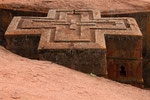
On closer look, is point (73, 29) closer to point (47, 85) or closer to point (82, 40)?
point (82, 40)

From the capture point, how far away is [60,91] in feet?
11.2

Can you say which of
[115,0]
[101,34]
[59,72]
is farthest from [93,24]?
[115,0]

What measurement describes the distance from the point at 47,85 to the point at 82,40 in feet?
5.95

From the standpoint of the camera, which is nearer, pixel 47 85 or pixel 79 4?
pixel 47 85

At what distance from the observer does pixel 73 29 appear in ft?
18.5

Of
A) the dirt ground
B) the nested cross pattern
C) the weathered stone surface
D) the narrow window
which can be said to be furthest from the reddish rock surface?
the dirt ground

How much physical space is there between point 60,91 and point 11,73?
36.7 inches

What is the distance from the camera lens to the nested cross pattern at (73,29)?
5.04m

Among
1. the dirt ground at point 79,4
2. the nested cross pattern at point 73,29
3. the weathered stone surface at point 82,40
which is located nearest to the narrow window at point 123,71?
the weathered stone surface at point 82,40

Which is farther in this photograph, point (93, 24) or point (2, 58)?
point (93, 24)

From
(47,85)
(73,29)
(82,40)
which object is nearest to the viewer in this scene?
(47,85)

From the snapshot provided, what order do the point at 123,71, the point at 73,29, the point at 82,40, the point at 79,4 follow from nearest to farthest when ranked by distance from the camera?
the point at 82,40 < the point at 73,29 < the point at 123,71 < the point at 79,4

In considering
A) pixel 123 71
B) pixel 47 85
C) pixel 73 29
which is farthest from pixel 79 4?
pixel 47 85

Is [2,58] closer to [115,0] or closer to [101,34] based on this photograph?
[101,34]
